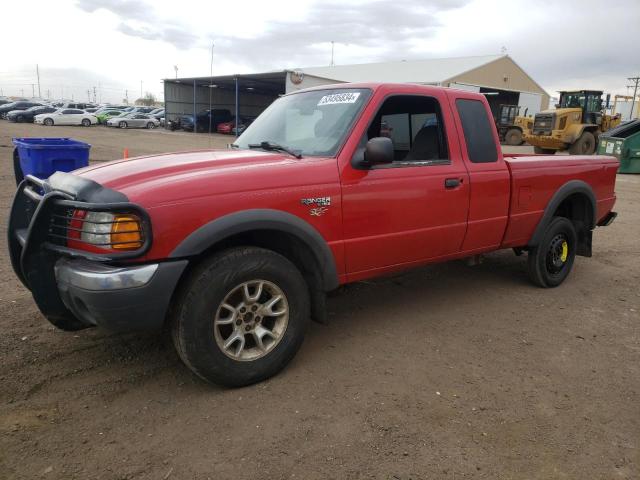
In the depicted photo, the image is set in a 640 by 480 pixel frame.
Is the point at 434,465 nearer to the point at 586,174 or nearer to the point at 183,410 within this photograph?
the point at 183,410

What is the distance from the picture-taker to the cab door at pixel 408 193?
3.47 metres

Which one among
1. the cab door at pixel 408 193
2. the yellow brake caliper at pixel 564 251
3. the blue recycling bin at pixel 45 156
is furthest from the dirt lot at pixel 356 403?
the blue recycling bin at pixel 45 156

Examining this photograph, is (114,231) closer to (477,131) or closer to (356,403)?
(356,403)

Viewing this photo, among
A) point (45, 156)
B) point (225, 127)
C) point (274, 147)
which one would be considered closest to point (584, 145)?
point (45, 156)

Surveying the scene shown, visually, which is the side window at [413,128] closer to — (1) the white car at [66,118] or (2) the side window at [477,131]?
(2) the side window at [477,131]

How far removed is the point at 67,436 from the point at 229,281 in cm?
117

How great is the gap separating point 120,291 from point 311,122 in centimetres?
197

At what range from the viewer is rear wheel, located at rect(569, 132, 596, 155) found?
70.8ft

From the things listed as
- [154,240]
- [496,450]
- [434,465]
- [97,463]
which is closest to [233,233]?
[154,240]

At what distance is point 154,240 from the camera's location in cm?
265

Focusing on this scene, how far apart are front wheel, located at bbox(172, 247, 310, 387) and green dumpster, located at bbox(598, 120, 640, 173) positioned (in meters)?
17.8

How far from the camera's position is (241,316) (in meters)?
3.05

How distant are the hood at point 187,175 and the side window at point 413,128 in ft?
3.46

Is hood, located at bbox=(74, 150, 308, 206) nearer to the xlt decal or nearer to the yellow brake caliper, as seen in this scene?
the xlt decal
